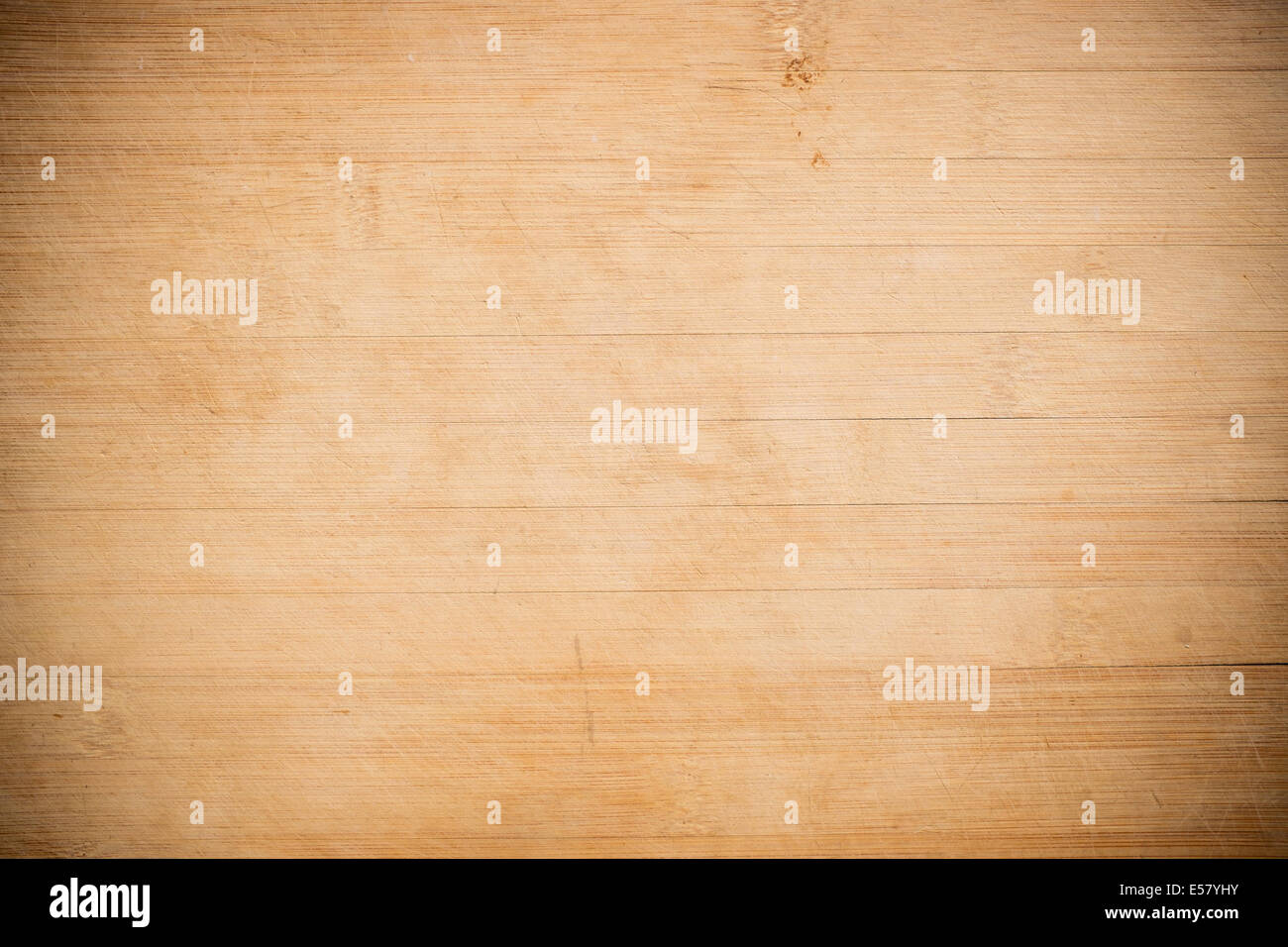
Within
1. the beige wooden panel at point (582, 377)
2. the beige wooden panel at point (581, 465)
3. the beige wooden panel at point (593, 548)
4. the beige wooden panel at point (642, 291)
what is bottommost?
the beige wooden panel at point (593, 548)

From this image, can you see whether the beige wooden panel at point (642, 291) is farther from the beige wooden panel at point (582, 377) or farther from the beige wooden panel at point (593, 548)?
the beige wooden panel at point (593, 548)

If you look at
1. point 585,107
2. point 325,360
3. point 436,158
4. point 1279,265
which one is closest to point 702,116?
point 585,107

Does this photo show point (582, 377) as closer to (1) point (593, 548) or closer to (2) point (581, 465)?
(2) point (581, 465)

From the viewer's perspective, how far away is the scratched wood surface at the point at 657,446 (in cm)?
242

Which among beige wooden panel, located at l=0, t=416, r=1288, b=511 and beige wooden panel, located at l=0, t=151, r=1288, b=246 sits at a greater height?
beige wooden panel, located at l=0, t=151, r=1288, b=246

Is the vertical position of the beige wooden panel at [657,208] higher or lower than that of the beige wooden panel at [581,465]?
higher

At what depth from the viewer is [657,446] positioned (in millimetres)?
2428

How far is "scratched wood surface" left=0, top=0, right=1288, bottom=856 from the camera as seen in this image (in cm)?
242

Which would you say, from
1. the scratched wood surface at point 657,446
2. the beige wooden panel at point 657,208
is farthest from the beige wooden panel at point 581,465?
the beige wooden panel at point 657,208

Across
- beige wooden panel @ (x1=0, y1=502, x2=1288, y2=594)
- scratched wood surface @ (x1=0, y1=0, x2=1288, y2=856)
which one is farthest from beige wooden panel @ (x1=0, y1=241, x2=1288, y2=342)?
beige wooden panel @ (x1=0, y1=502, x2=1288, y2=594)

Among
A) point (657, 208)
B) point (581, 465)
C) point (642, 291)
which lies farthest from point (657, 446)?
point (657, 208)

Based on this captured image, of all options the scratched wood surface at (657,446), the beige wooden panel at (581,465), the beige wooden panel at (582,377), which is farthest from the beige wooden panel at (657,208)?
the beige wooden panel at (581,465)

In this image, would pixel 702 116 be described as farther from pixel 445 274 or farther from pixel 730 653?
pixel 730 653

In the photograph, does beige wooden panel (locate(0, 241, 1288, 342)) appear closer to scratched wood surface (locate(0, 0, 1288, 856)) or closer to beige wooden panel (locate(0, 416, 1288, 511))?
scratched wood surface (locate(0, 0, 1288, 856))
